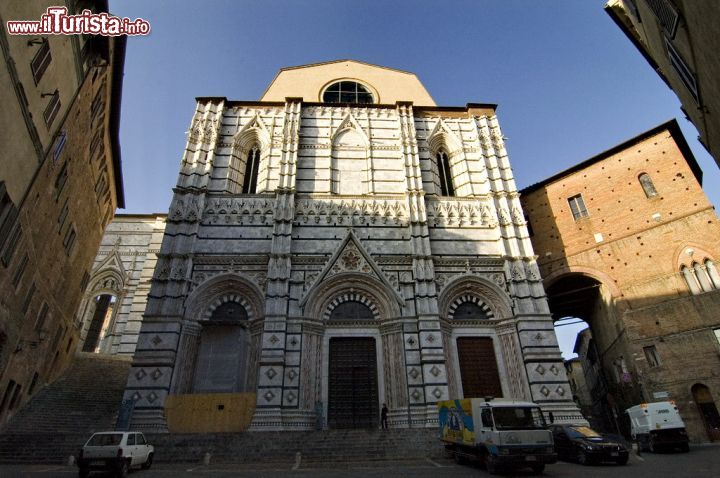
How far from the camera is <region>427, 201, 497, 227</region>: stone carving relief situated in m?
19.6

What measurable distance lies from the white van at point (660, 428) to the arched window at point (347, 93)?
20.9m

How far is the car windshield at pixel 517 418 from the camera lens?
Result: 938 centimetres

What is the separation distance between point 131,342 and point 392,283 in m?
16.3

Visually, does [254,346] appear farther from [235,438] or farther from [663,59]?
[663,59]

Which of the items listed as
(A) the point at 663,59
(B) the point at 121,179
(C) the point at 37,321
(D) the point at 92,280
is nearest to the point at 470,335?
(A) the point at 663,59

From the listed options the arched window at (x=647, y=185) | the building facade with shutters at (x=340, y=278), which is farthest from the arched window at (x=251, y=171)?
the arched window at (x=647, y=185)

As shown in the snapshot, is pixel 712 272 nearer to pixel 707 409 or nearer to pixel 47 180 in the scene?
pixel 707 409

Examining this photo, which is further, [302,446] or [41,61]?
[302,446]

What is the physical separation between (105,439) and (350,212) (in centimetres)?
1287

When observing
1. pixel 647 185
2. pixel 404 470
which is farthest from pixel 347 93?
pixel 404 470

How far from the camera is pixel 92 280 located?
26359 mm

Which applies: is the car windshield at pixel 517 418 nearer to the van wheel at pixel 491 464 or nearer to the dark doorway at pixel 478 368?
the van wheel at pixel 491 464

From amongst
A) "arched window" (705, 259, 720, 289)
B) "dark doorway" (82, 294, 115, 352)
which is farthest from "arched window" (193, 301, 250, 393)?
"arched window" (705, 259, 720, 289)

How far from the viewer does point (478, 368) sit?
16.7 meters
